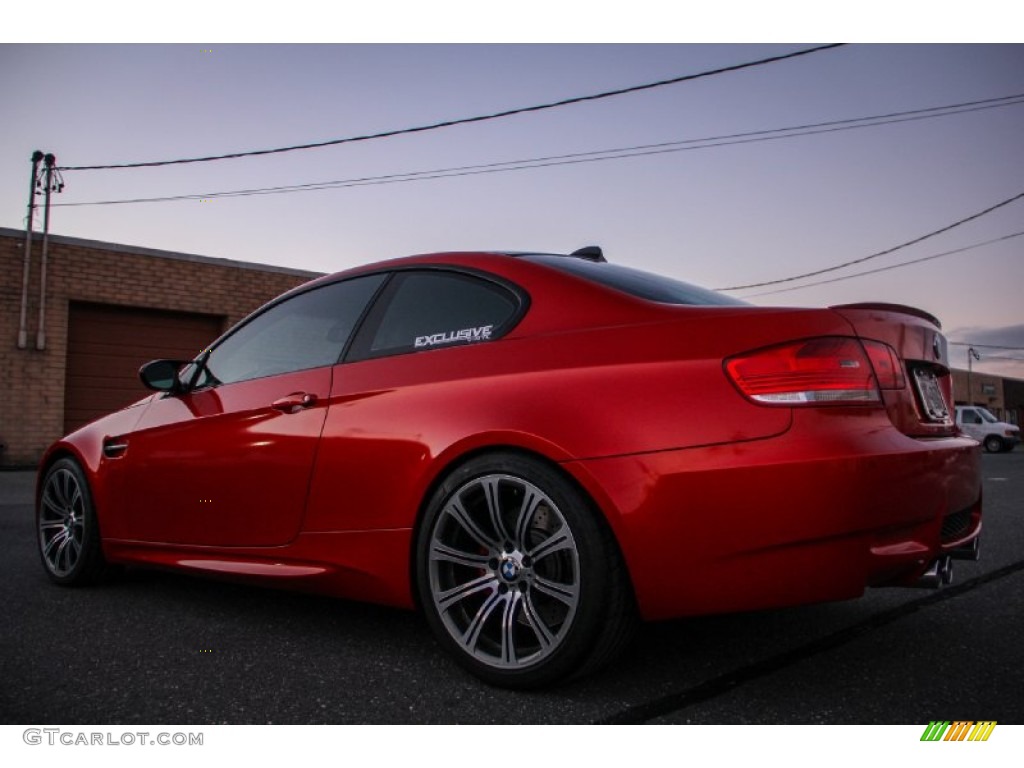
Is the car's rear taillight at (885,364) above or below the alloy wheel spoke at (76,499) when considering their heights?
above

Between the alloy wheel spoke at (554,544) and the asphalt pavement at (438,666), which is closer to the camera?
the asphalt pavement at (438,666)

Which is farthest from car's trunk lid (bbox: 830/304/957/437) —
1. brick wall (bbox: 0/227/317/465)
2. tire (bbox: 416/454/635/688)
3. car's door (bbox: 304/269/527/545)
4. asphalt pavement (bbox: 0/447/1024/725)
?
brick wall (bbox: 0/227/317/465)

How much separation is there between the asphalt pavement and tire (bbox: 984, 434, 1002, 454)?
102 feet

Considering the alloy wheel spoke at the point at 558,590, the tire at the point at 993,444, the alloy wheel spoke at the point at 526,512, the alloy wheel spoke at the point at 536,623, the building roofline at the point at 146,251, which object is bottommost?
the tire at the point at 993,444

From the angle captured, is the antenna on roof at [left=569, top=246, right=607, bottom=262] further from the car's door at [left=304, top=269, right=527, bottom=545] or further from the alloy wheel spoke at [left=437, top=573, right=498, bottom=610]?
the alloy wheel spoke at [left=437, top=573, right=498, bottom=610]

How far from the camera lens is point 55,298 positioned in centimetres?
1420

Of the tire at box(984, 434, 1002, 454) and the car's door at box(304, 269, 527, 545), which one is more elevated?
the car's door at box(304, 269, 527, 545)

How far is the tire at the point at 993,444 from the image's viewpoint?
30.8m

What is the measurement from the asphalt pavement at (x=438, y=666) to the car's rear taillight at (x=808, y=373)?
2.63 ft

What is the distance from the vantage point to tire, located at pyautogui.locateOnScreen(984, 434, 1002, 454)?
30844mm

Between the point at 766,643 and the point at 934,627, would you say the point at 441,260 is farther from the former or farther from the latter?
the point at 934,627

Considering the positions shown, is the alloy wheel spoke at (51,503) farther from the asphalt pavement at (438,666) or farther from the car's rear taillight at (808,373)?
the car's rear taillight at (808,373)

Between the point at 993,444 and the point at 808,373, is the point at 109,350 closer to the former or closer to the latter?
the point at 808,373

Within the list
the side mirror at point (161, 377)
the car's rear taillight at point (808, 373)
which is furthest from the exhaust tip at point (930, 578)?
the side mirror at point (161, 377)
